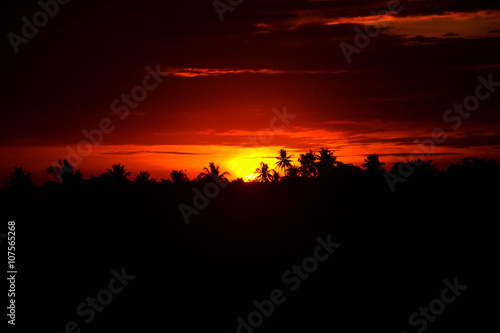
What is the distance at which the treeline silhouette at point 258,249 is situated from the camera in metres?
32.5

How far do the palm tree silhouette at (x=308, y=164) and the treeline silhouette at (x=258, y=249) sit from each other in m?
24.2

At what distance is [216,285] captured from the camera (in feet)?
129

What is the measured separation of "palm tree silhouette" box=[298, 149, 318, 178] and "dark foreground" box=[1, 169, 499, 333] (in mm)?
33300

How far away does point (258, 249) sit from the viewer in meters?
49.1

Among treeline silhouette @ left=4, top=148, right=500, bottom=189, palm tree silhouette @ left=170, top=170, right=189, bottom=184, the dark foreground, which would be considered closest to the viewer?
the dark foreground

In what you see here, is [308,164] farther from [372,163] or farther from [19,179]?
[19,179]

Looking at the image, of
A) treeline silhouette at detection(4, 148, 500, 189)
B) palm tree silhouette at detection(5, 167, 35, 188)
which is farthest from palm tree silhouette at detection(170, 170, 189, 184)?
palm tree silhouette at detection(5, 167, 35, 188)

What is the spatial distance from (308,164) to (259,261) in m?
60.1

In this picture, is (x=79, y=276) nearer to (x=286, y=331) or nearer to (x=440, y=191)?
(x=286, y=331)

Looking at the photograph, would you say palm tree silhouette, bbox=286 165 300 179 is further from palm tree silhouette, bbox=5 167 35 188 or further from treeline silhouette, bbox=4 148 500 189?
palm tree silhouette, bbox=5 167 35 188

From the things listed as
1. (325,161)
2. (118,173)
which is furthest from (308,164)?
(118,173)

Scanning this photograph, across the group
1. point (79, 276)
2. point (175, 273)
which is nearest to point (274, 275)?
point (175, 273)

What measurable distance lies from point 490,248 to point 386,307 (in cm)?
1272

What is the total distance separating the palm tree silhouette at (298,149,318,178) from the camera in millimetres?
103000
